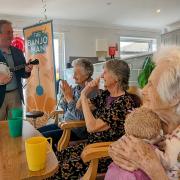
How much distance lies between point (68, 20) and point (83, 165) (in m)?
5.03

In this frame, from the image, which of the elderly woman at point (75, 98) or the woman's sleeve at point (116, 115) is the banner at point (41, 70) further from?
the woman's sleeve at point (116, 115)

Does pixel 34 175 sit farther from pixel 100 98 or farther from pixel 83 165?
pixel 100 98

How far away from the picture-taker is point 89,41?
6.54 m

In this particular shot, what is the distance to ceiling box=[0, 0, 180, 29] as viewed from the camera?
480 cm

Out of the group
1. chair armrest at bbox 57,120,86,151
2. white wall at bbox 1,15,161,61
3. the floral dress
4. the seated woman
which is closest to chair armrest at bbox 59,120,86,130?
chair armrest at bbox 57,120,86,151

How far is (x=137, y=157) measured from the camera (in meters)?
0.93

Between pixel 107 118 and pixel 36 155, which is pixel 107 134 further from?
pixel 36 155

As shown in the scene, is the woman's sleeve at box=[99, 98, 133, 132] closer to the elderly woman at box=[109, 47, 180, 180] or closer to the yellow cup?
the elderly woman at box=[109, 47, 180, 180]

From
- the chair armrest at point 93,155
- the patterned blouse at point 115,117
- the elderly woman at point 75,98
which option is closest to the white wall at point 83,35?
the elderly woman at point 75,98

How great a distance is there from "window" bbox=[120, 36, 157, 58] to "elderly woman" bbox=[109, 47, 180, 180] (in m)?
6.08

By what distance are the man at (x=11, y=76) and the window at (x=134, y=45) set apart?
182 inches

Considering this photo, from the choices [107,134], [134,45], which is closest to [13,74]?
[107,134]

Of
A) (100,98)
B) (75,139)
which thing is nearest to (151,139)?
(100,98)

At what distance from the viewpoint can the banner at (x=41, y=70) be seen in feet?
12.5
